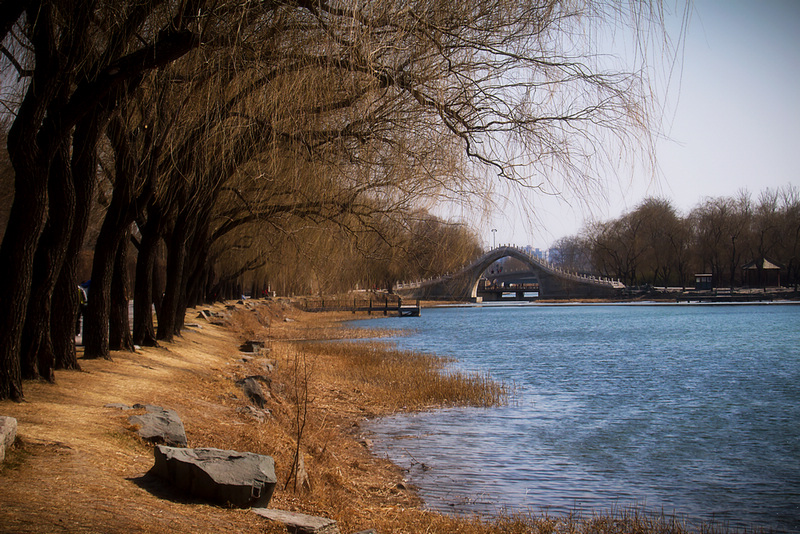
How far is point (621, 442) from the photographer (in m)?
8.94

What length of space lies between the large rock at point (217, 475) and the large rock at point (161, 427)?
0.87 m

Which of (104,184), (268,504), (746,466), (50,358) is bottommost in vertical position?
(746,466)

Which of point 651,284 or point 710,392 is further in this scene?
point 651,284

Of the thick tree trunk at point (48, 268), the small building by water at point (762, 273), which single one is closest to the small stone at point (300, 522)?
the thick tree trunk at point (48, 268)

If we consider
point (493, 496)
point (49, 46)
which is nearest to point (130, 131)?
point (49, 46)

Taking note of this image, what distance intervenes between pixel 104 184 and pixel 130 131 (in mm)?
4035

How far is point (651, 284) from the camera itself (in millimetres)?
63750

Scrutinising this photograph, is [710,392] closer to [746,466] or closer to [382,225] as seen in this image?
[746,466]

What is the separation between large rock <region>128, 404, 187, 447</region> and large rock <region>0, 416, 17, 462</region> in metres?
1.11

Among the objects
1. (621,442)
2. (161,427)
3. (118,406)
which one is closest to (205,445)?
(161,427)

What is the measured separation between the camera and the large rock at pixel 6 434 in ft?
12.5

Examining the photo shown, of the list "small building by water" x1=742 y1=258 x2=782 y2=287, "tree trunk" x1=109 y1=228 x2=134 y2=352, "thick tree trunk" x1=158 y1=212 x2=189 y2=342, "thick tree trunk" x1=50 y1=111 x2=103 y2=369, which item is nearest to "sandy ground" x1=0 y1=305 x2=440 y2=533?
"thick tree trunk" x1=50 y1=111 x2=103 y2=369

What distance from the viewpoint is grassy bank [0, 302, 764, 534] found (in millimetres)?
3527

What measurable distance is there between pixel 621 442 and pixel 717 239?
50.3 metres
